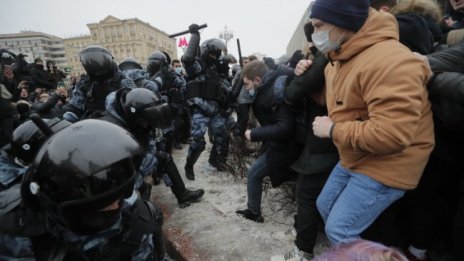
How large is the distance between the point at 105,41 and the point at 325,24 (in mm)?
88203

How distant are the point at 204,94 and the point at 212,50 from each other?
679 mm

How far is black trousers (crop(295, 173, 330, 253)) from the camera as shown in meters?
2.15

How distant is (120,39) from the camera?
79000mm

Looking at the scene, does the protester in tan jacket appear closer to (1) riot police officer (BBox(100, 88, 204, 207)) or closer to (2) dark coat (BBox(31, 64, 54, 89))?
(1) riot police officer (BBox(100, 88, 204, 207))

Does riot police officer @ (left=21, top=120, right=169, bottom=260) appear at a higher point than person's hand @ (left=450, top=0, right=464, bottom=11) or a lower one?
lower

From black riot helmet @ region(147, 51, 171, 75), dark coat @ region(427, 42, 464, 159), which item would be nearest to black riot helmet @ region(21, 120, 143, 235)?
dark coat @ region(427, 42, 464, 159)

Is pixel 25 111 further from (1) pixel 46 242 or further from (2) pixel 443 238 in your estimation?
(2) pixel 443 238

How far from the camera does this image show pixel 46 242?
130cm

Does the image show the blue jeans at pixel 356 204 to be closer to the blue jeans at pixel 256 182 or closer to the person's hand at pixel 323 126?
the person's hand at pixel 323 126

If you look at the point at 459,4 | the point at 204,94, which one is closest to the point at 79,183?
the point at 459,4

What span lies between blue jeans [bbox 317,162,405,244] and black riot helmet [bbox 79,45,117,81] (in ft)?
9.66

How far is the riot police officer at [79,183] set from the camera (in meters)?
1.17

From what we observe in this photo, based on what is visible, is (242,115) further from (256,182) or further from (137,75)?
(137,75)

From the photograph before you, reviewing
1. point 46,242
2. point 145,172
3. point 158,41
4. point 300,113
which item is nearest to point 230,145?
point 145,172
